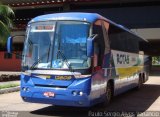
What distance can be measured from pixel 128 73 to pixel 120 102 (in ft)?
7.55

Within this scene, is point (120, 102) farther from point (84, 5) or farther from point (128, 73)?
point (84, 5)

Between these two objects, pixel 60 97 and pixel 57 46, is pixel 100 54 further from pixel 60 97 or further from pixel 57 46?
pixel 60 97

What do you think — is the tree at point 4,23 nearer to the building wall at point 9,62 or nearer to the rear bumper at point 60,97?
the rear bumper at point 60,97

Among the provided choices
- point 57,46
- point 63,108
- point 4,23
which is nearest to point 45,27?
Answer: point 57,46

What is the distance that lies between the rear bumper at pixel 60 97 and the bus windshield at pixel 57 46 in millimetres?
650

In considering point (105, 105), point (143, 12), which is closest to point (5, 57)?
point (143, 12)

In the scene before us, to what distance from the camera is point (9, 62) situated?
45.0 metres

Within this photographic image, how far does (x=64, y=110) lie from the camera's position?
38.7 ft

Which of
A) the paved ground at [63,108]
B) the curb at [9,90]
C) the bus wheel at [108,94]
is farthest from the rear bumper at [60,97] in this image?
the curb at [9,90]

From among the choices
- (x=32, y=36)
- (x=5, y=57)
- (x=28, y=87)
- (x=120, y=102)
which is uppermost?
(x=32, y=36)

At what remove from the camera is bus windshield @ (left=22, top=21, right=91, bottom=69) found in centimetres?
1042

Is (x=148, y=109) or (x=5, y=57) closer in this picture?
(x=148, y=109)

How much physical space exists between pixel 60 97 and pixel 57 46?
1.48m

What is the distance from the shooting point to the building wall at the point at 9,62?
44272 millimetres
